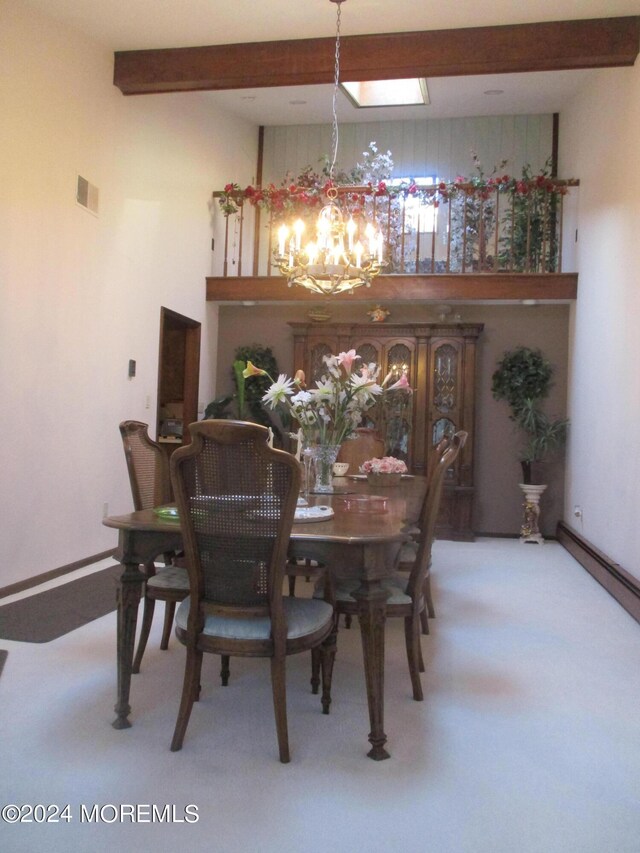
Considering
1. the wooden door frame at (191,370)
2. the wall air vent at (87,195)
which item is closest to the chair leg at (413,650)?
the wall air vent at (87,195)

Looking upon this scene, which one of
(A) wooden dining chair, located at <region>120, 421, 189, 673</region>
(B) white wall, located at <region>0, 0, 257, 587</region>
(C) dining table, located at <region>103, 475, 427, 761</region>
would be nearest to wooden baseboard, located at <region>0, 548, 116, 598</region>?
(B) white wall, located at <region>0, 0, 257, 587</region>

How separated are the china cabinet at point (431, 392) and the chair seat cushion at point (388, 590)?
3.87 metres

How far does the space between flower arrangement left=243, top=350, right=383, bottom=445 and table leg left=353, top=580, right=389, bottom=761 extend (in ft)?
3.50

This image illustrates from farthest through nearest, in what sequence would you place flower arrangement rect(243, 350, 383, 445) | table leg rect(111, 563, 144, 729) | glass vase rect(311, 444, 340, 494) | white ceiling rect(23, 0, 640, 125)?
white ceiling rect(23, 0, 640, 125) → glass vase rect(311, 444, 340, 494) → flower arrangement rect(243, 350, 383, 445) → table leg rect(111, 563, 144, 729)

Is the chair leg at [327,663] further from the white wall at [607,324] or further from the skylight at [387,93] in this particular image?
the skylight at [387,93]

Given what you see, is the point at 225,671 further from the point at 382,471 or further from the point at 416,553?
the point at 382,471

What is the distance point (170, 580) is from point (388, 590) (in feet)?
2.87

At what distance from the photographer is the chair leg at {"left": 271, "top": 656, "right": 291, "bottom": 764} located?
207cm

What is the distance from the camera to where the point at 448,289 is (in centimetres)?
636

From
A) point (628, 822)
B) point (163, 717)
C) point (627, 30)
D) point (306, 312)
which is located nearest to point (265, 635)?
point (163, 717)

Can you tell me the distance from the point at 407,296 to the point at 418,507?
373cm

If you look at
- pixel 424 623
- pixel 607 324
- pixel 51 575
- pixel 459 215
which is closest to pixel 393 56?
pixel 607 324

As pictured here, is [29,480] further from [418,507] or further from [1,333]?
[418,507]

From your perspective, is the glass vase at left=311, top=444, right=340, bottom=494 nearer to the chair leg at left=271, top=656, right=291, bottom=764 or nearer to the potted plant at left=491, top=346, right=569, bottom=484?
the chair leg at left=271, top=656, right=291, bottom=764
